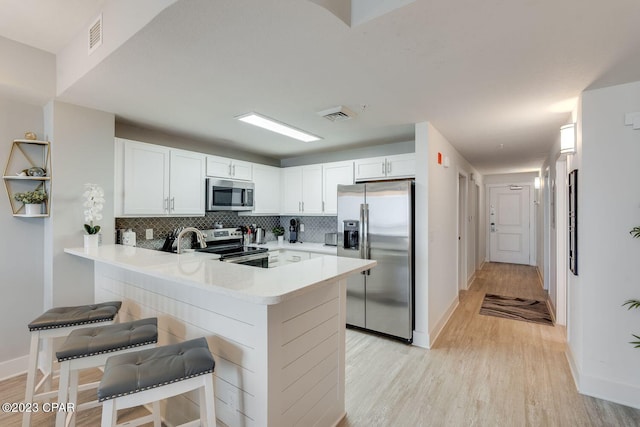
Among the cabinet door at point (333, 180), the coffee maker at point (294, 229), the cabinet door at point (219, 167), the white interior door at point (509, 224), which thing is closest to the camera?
the cabinet door at point (219, 167)

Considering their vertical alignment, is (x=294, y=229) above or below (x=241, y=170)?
below

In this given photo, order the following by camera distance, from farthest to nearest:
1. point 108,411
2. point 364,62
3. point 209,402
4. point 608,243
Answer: point 608,243, point 364,62, point 209,402, point 108,411

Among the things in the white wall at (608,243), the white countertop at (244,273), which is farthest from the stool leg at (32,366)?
the white wall at (608,243)

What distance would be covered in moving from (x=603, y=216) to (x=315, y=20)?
8.26 feet

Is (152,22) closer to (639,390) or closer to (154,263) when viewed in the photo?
(154,263)

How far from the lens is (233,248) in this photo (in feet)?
13.2

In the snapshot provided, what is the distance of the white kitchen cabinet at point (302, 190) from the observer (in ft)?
14.7

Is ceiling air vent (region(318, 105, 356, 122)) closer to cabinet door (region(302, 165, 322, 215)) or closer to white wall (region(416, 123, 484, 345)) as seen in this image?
white wall (region(416, 123, 484, 345))

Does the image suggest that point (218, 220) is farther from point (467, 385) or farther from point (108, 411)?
point (467, 385)

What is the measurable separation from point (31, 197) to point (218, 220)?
2.03m

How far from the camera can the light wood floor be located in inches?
80.7

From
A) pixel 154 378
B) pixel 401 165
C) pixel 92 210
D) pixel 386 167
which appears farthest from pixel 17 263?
pixel 401 165

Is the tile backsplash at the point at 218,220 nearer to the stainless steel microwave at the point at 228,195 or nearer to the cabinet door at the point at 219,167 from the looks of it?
the stainless steel microwave at the point at 228,195

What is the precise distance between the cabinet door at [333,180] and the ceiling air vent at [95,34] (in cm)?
291
